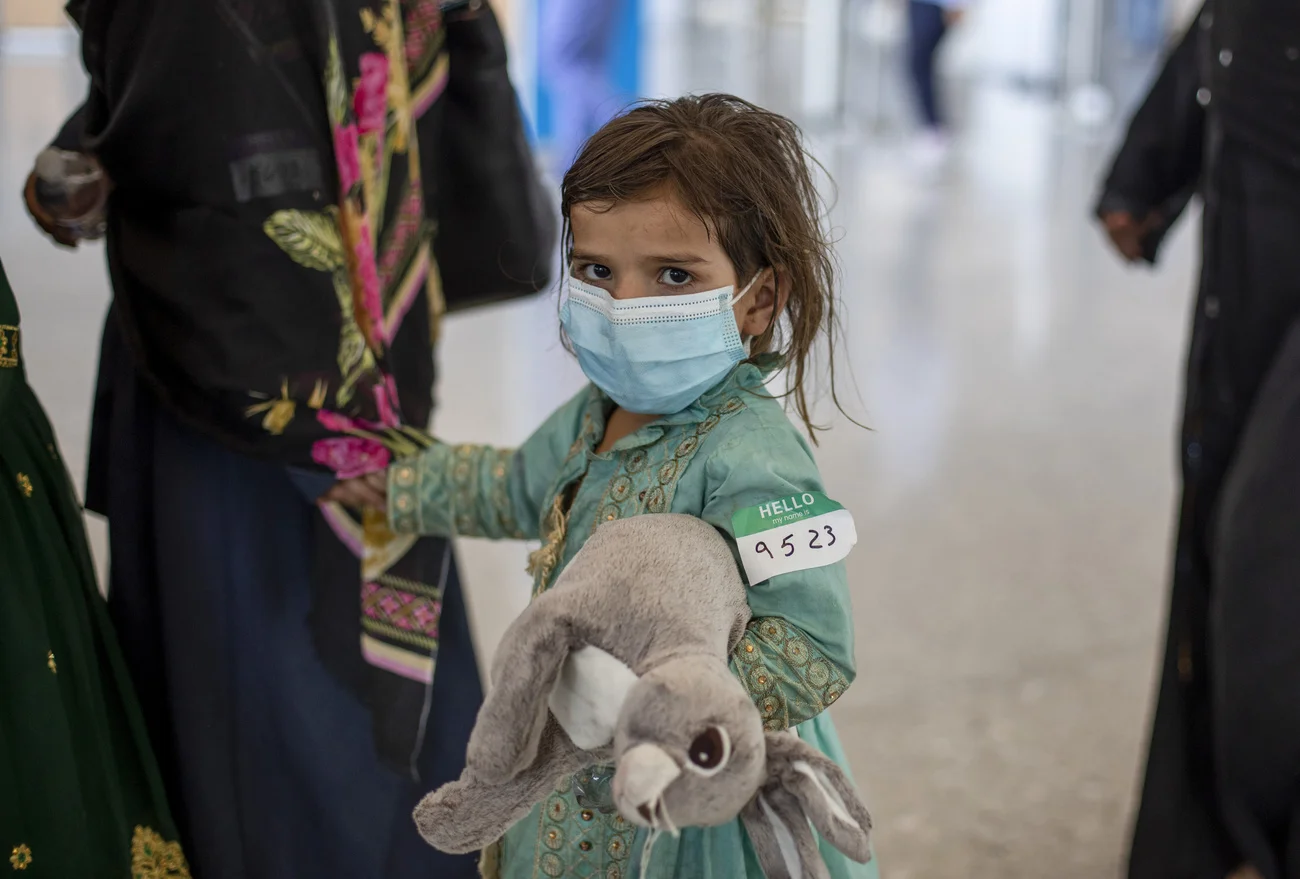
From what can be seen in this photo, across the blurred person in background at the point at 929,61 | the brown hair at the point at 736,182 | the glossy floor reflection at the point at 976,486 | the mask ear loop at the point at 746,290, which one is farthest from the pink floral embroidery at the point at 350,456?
the blurred person in background at the point at 929,61

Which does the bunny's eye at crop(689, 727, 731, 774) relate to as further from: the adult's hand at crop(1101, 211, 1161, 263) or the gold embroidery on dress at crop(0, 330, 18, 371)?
the adult's hand at crop(1101, 211, 1161, 263)

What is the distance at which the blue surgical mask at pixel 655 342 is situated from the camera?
3.50 feet

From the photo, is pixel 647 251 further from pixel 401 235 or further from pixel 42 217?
pixel 42 217

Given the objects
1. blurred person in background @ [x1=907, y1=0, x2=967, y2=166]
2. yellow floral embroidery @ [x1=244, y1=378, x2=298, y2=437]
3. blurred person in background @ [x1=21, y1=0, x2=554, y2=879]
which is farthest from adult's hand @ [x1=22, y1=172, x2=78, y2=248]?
blurred person in background @ [x1=907, y1=0, x2=967, y2=166]

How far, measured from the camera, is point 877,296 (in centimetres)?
498

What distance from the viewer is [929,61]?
25.6 feet

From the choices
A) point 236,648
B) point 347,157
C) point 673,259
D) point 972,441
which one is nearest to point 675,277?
point 673,259

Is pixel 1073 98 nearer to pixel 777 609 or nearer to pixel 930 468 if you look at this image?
pixel 930 468

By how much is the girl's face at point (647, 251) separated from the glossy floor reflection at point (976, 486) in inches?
5.8

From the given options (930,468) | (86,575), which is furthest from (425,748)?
(930,468)

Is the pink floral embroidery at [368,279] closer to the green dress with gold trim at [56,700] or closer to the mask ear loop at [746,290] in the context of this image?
the green dress with gold trim at [56,700]

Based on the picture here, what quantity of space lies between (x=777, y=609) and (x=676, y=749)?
192 mm

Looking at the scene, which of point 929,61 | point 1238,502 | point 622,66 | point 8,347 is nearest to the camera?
point 8,347

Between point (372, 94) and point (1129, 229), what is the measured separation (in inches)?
47.2
